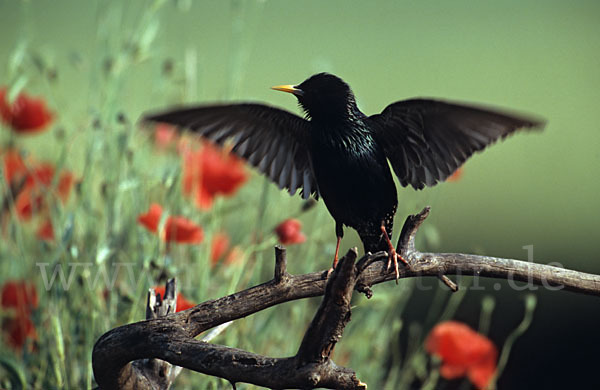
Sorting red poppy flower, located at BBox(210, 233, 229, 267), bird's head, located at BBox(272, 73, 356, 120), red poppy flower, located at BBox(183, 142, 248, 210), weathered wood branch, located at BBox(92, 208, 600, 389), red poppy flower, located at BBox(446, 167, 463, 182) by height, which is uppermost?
bird's head, located at BBox(272, 73, 356, 120)

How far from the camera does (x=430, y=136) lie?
3.59 ft

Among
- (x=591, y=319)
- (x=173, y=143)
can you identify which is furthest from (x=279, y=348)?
(x=591, y=319)

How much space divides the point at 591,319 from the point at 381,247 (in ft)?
5.18

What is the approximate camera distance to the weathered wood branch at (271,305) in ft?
2.83

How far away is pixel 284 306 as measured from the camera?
193cm

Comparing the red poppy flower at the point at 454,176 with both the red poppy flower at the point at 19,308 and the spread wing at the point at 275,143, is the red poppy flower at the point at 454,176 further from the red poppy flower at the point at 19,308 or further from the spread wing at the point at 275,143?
the red poppy flower at the point at 19,308

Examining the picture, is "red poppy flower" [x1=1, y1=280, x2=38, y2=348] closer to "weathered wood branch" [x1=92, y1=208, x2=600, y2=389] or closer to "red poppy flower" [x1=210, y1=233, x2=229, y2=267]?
"red poppy flower" [x1=210, y1=233, x2=229, y2=267]

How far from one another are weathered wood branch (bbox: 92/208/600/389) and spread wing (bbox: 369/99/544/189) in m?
0.10

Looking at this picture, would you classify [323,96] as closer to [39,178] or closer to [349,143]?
[349,143]

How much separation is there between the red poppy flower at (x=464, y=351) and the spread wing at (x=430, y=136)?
20.9 inches

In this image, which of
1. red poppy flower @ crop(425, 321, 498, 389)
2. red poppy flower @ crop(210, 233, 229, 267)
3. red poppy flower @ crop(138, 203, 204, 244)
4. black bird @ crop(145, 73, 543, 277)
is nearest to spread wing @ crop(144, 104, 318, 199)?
black bird @ crop(145, 73, 543, 277)

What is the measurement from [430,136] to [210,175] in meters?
0.66

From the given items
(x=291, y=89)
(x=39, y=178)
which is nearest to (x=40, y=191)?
(x=39, y=178)

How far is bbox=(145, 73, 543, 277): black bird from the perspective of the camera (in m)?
1.07
